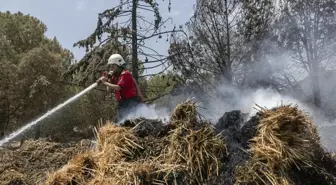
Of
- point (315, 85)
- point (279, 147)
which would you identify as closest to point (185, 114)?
point (279, 147)

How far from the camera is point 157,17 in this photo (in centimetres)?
1767

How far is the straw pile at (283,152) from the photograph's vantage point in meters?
4.50

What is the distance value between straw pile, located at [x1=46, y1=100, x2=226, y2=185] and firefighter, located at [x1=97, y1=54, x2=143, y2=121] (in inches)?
87.8

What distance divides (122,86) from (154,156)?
2.74m

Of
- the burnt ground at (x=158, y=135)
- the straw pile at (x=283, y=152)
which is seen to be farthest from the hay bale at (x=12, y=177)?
the straw pile at (x=283, y=152)

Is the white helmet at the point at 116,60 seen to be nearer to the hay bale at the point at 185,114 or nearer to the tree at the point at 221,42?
the hay bale at the point at 185,114

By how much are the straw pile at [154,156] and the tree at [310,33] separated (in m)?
14.8

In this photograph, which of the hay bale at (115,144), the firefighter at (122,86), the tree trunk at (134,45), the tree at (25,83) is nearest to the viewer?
the hay bale at (115,144)

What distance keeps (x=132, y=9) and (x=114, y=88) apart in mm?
10304

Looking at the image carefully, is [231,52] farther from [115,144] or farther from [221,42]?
[115,144]

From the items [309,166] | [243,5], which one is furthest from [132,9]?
[309,166]

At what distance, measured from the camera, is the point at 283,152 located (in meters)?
4.63

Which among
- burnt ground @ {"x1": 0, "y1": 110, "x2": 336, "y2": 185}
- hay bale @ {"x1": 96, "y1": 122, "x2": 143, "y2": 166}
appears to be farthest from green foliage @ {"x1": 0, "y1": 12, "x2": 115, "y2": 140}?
hay bale @ {"x1": 96, "y1": 122, "x2": 143, "y2": 166}

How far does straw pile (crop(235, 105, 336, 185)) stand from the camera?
4.50 meters
